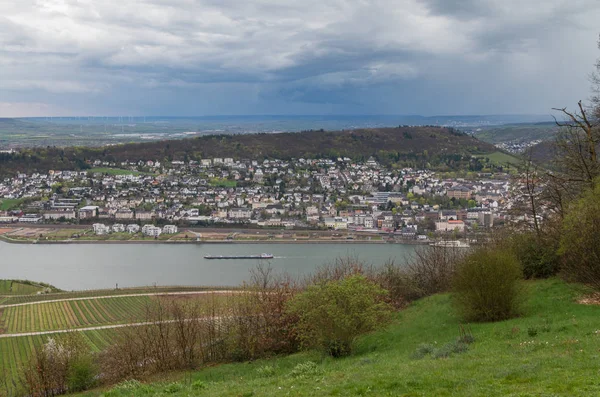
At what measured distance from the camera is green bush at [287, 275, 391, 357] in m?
6.69

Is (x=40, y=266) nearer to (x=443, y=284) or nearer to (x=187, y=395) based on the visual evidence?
(x=443, y=284)

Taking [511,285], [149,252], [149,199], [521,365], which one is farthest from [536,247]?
[149,199]

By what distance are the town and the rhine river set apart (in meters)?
4.32

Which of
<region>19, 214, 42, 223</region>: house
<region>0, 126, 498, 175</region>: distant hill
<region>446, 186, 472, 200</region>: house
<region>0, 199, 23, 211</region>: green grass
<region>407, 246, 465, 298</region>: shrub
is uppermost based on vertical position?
<region>0, 126, 498, 175</region>: distant hill

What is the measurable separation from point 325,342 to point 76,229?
34.4 metres

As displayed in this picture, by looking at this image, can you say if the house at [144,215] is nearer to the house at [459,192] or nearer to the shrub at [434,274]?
the house at [459,192]

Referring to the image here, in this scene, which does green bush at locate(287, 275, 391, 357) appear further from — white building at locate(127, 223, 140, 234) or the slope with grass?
white building at locate(127, 223, 140, 234)

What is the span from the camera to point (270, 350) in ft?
27.9

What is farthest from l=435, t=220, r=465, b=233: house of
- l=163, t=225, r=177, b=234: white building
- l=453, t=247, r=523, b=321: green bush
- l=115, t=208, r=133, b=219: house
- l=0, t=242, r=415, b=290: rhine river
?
l=453, t=247, r=523, b=321: green bush

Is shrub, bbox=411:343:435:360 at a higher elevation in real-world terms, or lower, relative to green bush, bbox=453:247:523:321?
lower

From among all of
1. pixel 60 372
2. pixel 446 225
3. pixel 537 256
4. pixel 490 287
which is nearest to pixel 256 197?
pixel 446 225

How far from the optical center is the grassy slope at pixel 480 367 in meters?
3.78

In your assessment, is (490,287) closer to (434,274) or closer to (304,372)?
(304,372)

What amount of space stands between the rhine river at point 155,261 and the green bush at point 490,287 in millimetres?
12704
